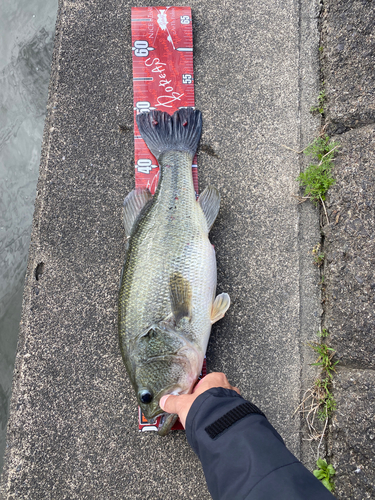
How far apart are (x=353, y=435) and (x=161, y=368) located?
167 cm

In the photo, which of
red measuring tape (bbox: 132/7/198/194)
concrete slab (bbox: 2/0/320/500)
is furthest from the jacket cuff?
red measuring tape (bbox: 132/7/198/194)

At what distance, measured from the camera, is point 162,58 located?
316cm

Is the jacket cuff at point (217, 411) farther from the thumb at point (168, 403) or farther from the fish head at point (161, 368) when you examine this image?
the fish head at point (161, 368)

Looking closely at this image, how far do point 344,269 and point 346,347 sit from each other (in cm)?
66

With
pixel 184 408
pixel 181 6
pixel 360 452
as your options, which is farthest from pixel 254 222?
pixel 181 6

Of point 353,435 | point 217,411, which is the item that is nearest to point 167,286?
point 217,411

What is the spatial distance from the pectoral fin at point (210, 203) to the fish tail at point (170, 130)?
1.26 ft

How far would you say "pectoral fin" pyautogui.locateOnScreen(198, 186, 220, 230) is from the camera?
2.85m

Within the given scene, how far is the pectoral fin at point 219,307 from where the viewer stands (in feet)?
8.72

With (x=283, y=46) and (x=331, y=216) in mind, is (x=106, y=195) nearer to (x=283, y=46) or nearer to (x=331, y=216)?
(x=331, y=216)

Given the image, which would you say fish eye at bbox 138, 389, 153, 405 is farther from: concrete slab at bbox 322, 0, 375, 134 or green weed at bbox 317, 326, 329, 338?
concrete slab at bbox 322, 0, 375, 134

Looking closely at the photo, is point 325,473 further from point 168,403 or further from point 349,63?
point 349,63

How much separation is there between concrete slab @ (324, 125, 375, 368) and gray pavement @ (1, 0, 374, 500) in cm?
19

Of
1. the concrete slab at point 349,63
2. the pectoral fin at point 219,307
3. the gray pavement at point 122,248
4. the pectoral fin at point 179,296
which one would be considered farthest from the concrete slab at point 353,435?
the concrete slab at point 349,63
